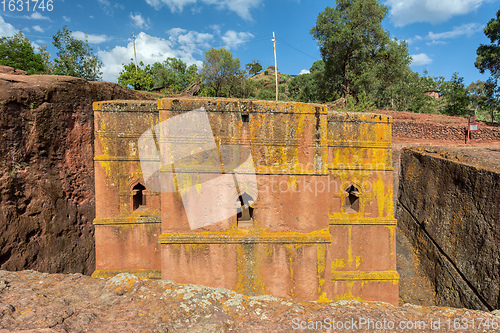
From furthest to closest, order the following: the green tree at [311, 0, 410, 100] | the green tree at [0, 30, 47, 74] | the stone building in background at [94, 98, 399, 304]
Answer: the green tree at [311, 0, 410, 100]
the green tree at [0, 30, 47, 74]
the stone building in background at [94, 98, 399, 304]

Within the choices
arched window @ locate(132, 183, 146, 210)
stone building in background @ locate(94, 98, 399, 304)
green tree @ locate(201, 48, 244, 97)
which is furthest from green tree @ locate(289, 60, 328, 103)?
arched window @ locate(132, 183, 146, 210)

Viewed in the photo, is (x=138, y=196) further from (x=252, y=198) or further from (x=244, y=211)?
(x=252, y=198)

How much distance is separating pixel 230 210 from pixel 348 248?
3.32 metres

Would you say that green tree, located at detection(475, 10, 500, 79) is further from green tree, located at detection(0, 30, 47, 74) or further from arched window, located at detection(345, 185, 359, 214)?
green tree, located at detection(0, 30, 47, 74)

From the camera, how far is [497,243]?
4.95 metres

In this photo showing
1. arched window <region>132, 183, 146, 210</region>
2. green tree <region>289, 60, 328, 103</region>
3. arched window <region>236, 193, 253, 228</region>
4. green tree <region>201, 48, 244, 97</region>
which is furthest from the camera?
green tree <region>201, 48, 244, 97</region>

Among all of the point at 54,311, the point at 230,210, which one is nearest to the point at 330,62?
the point at 230,210

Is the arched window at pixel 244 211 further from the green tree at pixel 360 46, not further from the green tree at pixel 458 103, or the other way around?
the green tree at pixel 458 103

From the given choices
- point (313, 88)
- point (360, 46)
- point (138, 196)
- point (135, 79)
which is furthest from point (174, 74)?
point (138, 196)

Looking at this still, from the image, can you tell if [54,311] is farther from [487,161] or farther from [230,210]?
[487,161]

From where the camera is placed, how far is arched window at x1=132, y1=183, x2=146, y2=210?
5.80 metres

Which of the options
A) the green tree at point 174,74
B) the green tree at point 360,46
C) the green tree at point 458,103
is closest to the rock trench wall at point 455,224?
the green tree at point 360,46

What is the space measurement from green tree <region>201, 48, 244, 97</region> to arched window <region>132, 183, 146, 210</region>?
21096mm

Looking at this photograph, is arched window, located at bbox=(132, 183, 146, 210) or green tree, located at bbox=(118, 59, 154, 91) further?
green tree, located at bbox=(118, 59, 154, 91)
